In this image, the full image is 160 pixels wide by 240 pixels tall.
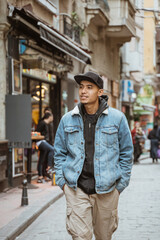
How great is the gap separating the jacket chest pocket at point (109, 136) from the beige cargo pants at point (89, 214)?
1.41ft

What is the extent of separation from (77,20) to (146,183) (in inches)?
330

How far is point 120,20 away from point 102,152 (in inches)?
810

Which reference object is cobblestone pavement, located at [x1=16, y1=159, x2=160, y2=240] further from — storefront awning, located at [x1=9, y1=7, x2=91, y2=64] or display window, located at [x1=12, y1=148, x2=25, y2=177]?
storefront awning, located at [x1=9, y1=7, x2=91, y2=64]

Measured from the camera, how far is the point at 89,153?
174 inches

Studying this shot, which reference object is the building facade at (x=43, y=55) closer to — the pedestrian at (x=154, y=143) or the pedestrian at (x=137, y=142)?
the pedestrian at (x=137, y=142)

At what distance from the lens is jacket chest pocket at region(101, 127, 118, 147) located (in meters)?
4.41

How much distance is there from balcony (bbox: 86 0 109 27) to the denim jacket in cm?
1728

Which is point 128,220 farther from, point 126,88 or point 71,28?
point 126,88

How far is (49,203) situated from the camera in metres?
9.77

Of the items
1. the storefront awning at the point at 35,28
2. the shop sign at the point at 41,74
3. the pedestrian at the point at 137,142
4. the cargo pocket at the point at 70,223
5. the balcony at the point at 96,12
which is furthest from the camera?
the pedestrian at the point at 137,142

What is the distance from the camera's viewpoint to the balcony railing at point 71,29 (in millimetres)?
18178

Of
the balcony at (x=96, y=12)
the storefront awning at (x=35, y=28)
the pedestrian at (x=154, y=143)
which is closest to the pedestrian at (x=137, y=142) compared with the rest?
the pedestrian at (x=154, y=143)

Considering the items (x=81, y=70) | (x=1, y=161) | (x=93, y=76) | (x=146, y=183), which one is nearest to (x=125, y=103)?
(x=81, y=70)

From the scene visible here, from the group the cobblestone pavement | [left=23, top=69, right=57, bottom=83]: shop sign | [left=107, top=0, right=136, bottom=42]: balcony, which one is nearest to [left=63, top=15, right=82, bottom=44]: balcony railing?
[left=23, top=69, right=57, bottom=83]: shop sign
